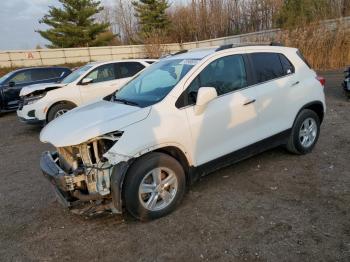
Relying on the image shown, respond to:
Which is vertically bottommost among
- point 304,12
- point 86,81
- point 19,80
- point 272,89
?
point 19,80

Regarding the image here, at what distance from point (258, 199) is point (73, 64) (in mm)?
30668

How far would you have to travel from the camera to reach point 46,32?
123 feet

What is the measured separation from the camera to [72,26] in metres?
36.8

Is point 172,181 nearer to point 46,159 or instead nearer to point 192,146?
point 192,146

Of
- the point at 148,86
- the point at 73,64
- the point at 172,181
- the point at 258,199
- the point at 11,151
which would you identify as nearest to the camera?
the point at 172,181

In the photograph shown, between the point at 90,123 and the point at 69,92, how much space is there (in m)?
5.47

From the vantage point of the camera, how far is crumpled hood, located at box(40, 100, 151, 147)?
3.46m

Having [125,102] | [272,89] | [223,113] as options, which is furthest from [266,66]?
[125,102]

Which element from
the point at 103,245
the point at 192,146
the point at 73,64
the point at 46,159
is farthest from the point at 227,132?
the point at 73,64

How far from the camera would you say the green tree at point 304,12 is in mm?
17312

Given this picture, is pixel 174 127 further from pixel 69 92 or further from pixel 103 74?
pixel 103 74

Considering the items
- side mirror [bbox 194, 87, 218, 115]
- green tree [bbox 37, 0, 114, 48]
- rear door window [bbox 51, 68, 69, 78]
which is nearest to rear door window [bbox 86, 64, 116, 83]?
rear door window [bbox 51, 68, 69, 78]

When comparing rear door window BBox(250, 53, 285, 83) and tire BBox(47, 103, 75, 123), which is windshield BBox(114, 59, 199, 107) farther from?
tire BBox(47, 103, 75, 123)

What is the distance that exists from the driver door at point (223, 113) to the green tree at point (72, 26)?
3546 centimetres
